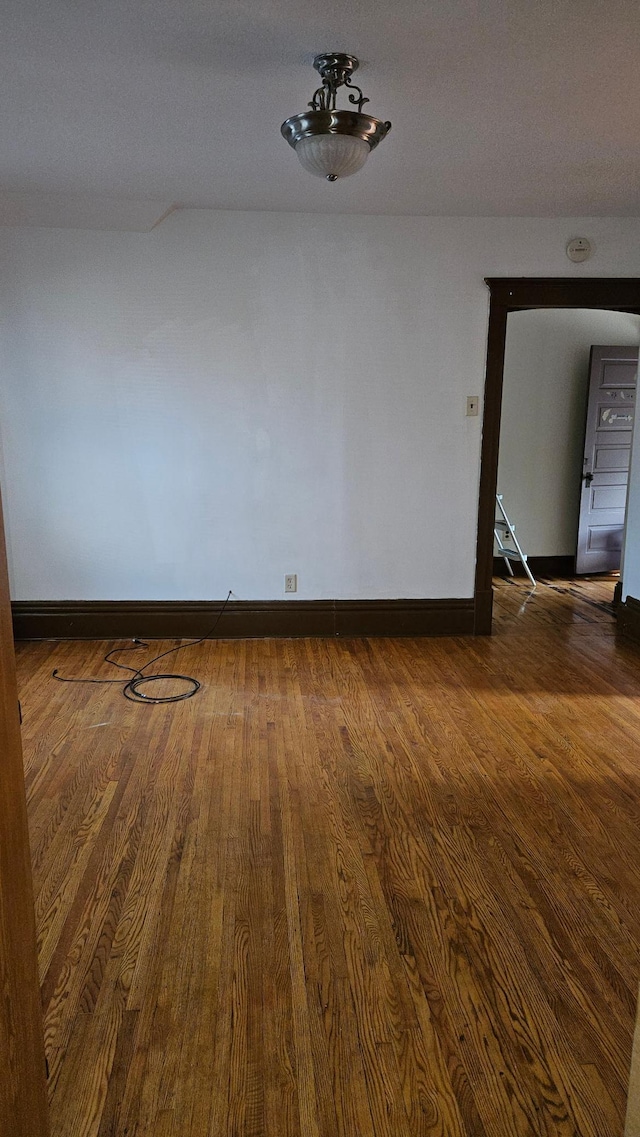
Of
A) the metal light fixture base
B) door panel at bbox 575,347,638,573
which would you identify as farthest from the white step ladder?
the metal light fixture base

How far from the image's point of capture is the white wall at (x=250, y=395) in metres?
4.51

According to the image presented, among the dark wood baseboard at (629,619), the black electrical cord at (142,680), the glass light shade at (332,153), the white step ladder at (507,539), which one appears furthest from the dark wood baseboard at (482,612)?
the glass light shade at (332,153)

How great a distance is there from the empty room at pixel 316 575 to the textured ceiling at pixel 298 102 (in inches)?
0.8

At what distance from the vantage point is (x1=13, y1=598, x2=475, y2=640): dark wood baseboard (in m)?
4.82

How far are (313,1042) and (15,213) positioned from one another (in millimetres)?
4366

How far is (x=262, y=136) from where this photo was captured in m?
3.21

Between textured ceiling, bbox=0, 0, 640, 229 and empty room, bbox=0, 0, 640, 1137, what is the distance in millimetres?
20

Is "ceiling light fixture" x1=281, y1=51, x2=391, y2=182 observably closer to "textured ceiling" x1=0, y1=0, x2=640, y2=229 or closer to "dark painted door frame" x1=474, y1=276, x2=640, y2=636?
"textured ceiling" x1=0, y1=0, x2=640, y2=229

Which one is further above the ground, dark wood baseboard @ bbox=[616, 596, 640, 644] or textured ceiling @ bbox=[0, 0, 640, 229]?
textured ceiling @ bbox=[0, 0, 640, 229]

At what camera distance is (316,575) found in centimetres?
490

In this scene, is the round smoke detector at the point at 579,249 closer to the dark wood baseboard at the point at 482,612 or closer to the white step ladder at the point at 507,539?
the dark wood baseboard at the point at 482,612

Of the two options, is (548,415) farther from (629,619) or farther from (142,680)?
(142,680)

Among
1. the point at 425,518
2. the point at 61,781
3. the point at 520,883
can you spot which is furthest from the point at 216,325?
the point at 520,883

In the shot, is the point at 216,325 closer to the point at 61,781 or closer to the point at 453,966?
the point at 61,781
